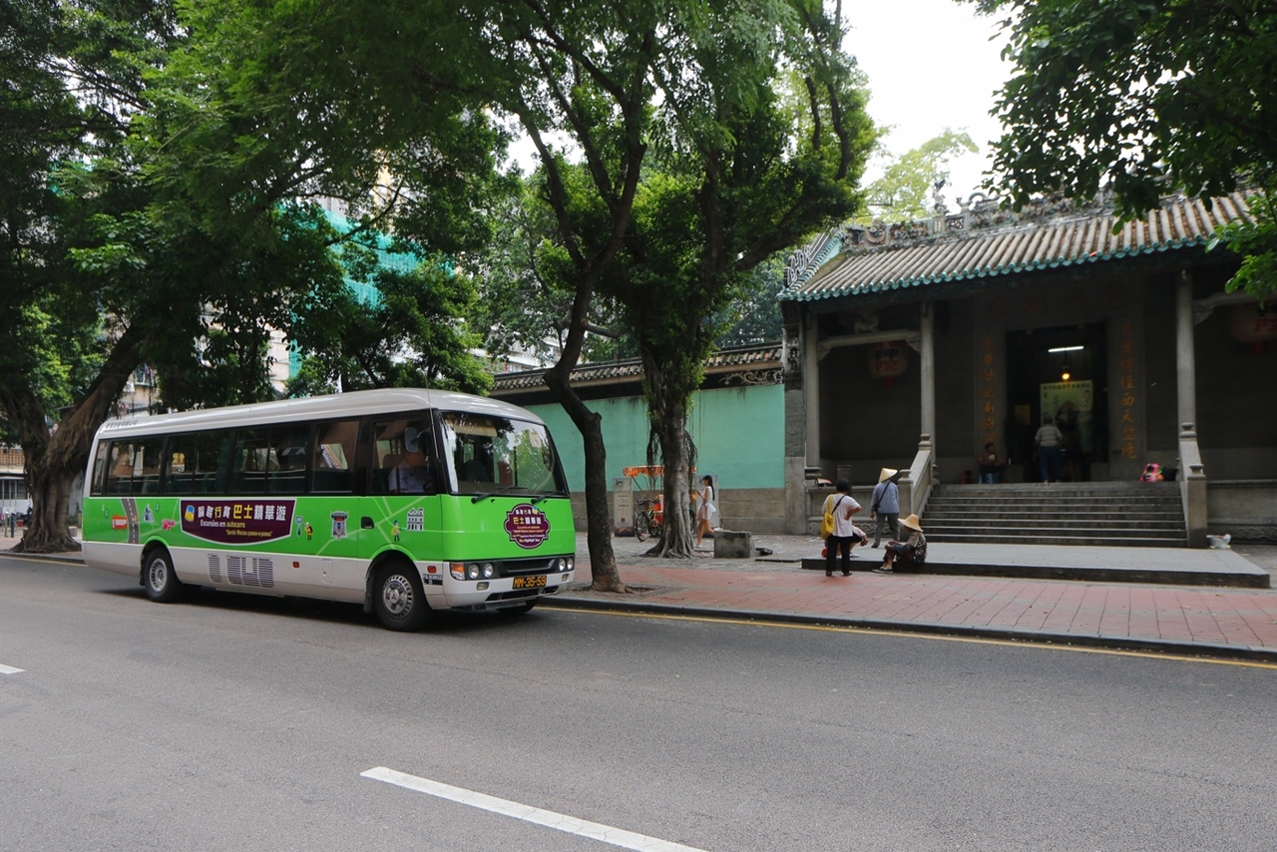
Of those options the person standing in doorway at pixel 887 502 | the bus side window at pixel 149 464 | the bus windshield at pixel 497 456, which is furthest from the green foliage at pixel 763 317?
the bus windshield at pixel 497 456

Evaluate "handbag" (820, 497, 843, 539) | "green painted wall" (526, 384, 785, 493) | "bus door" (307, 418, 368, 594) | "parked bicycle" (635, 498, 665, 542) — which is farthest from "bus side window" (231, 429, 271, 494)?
"green painted wall" (526, 384, 785, 493)

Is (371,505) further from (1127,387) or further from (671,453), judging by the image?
(1127,387)

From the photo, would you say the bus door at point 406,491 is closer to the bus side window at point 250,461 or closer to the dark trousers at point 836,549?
the bus side window at point 250,461

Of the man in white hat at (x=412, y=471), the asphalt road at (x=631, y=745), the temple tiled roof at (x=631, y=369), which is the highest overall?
the temple tiled roof at (x=631, y=369)

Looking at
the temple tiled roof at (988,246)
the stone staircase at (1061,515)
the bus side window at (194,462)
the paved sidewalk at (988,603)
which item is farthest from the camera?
the temple tiled roof at (988,246)

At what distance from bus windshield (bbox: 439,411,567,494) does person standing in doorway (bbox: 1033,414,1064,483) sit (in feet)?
41.9

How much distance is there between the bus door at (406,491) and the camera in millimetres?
8828

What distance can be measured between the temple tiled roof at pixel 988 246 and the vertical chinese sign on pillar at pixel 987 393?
2459 millimetres

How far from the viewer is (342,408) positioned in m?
9.73

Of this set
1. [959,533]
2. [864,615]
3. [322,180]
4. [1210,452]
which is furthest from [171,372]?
[1210,452]

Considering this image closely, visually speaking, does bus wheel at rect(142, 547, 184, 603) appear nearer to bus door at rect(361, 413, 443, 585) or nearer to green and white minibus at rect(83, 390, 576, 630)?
green and white minibus at rect(83, 390, 576, 630)

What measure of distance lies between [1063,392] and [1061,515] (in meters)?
4.58

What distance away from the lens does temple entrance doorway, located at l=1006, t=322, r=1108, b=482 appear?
1955cm

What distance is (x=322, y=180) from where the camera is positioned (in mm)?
15562
